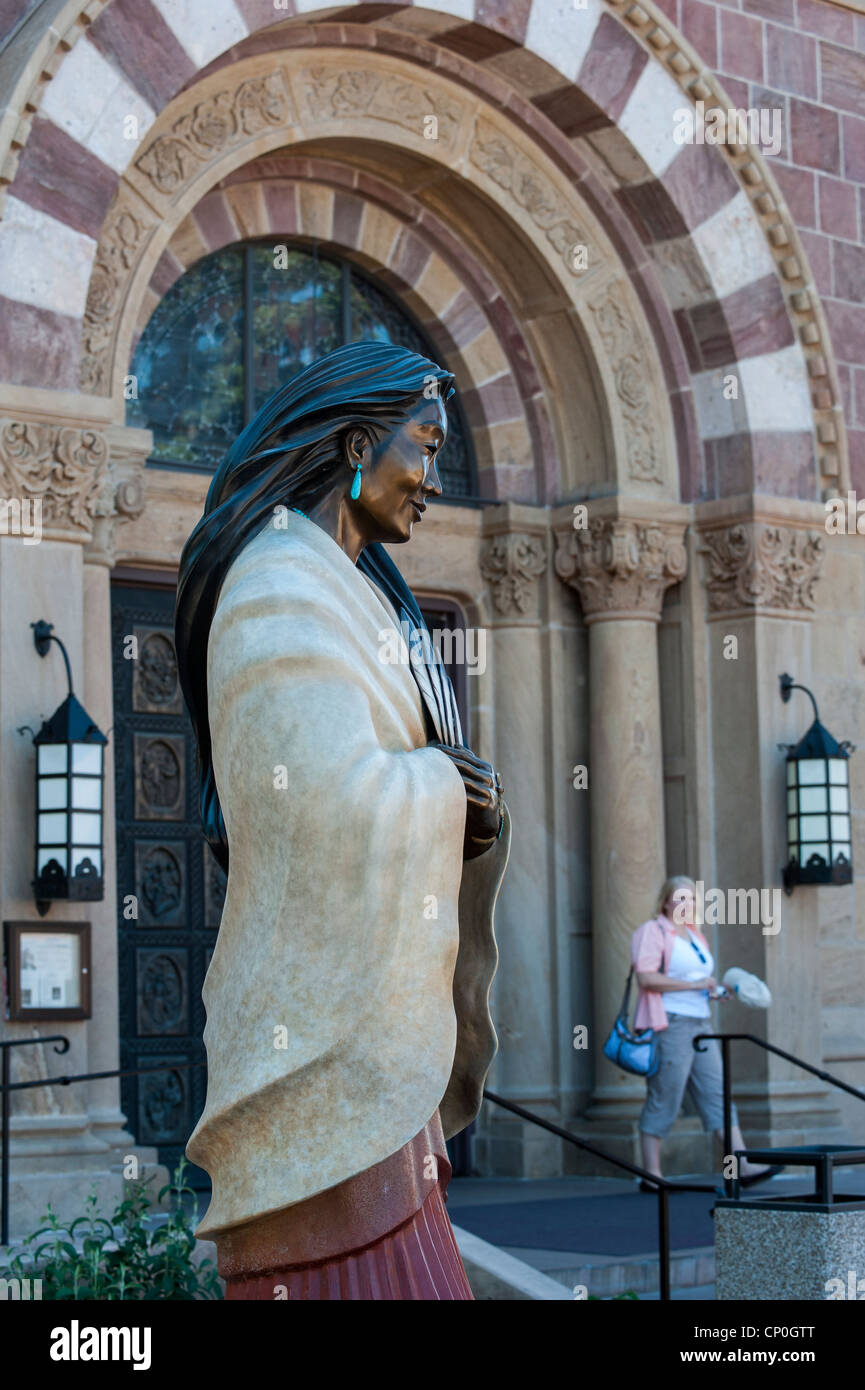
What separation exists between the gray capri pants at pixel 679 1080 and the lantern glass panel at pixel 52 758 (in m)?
3.35

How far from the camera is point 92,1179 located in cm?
827

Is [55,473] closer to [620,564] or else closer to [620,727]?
[620,564]

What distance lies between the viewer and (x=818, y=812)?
1127 centimetres

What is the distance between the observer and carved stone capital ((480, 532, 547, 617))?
11.5m

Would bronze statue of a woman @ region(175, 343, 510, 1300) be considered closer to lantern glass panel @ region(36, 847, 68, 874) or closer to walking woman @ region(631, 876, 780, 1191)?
lantern glass panel @ region(36, 847, 68, 874)

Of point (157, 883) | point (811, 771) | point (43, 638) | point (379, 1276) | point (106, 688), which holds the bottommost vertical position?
point (379, 1276)

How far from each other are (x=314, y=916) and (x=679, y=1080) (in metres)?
7.00

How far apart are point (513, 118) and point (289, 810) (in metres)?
8.63

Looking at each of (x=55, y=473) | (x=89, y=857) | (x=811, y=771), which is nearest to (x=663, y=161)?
(x=811, y=771)

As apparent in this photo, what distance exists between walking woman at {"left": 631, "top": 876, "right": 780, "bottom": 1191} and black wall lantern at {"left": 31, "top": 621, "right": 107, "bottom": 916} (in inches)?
114

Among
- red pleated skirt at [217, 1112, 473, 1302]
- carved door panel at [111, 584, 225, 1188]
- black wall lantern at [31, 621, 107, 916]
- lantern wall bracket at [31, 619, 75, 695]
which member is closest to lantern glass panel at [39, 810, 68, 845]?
black wall lantern at [31, 621, 107, 916]

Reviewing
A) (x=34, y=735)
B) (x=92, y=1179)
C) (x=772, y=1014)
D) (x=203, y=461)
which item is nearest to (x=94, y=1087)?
(x=92, y=1179)

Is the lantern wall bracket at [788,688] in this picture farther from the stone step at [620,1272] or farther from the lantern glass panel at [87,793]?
the lantern glass panel at [87,793]

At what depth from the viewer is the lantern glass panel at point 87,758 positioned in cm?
838
